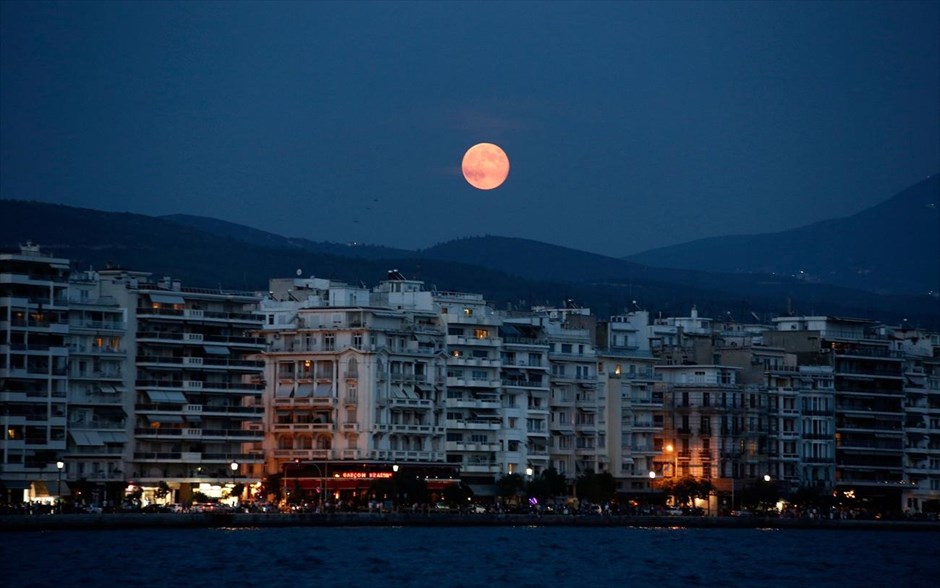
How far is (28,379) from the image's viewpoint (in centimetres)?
11106

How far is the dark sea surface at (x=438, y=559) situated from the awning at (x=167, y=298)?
16087mm

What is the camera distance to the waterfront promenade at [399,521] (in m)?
102

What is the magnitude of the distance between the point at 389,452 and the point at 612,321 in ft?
107

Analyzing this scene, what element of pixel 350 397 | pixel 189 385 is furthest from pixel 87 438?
pixel 350 397

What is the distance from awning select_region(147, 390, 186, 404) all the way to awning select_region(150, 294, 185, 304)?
4893 millimetres

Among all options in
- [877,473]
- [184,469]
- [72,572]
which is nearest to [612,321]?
[877,473]

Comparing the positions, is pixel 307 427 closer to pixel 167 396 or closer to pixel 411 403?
pixel 411 403

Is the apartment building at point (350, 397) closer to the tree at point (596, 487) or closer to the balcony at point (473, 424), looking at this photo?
the balcony at point (473, 424)

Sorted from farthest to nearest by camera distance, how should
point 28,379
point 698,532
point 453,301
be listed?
point 453,301, point 698,532, point 28,379

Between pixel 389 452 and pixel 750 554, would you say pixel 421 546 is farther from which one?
pixel 389 452

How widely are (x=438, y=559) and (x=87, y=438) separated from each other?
26.6m

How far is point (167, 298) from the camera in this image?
11950cm

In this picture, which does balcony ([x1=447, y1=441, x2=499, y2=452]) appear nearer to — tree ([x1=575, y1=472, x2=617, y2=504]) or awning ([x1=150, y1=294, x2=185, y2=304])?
tree ([x1=575, y1=472, x2=617, y2=504])

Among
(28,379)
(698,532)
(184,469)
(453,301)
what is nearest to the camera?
(28,379)
